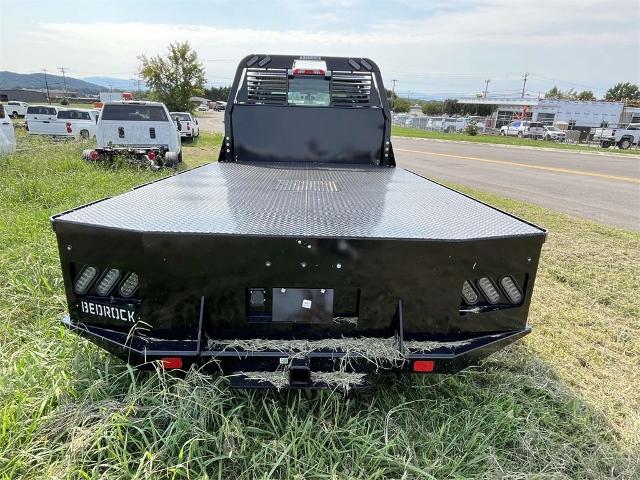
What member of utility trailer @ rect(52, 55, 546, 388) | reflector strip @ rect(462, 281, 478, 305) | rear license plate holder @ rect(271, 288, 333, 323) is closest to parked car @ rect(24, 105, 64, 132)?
utility trailer @ rect(52, 55, 546, 388)

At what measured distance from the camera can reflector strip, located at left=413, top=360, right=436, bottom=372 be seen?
7.32ft

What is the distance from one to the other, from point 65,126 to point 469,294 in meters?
21.3

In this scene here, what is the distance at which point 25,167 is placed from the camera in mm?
9469

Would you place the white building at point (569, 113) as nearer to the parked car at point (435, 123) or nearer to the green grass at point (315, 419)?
the parked car at point (435, 123)

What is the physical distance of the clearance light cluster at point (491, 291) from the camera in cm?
232

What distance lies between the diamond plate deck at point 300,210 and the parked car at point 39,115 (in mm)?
19441

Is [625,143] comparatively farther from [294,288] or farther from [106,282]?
[106,282]

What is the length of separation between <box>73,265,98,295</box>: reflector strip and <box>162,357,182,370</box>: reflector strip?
1.79 ft

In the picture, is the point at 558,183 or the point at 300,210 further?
the point at 558,183

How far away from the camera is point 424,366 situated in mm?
2240

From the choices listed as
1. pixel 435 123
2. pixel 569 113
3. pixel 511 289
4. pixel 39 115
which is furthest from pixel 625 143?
pixel 511 289

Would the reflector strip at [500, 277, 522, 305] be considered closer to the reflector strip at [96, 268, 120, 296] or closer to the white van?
the reflector strip at [96, 268, 120, 296]

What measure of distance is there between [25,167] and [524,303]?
10.4 metres

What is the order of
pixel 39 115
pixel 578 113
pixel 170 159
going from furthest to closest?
pixel 578 113, pixel 39 115, pixel 170 159
